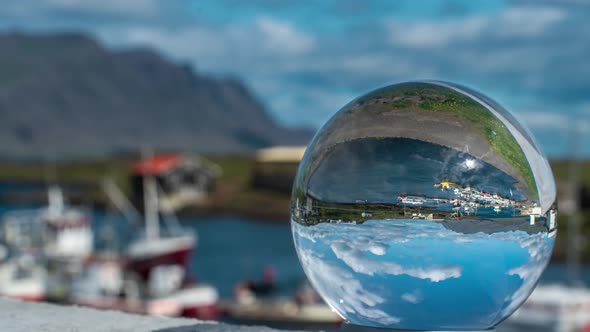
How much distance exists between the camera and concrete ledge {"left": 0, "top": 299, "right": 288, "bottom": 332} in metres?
3.50

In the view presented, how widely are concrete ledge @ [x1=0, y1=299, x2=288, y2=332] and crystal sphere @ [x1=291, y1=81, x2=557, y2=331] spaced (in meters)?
0.66

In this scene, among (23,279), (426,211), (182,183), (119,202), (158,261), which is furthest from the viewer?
(182,183)

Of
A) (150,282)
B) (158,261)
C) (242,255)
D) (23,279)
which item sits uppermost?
(158,261)

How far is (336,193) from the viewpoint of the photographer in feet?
9.90

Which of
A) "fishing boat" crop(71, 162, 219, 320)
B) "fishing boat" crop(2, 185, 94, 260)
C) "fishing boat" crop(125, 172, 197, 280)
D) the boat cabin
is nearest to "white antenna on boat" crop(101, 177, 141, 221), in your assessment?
the boat cabin

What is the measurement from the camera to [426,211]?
286cm

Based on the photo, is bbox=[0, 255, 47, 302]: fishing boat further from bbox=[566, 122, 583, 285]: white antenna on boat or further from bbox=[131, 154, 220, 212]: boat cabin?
bbox=[131, 154, 220, 212]: boat cabin

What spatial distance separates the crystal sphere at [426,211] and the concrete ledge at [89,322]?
66cm

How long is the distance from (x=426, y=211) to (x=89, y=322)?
1.64 meters

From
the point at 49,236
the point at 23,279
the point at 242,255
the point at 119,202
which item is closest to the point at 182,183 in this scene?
the point at 119,202

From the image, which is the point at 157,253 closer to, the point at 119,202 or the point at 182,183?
the point at 119,202

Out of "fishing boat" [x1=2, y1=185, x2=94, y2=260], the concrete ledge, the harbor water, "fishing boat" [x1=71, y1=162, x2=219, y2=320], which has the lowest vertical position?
the harbor water

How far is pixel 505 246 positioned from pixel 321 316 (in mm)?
30257

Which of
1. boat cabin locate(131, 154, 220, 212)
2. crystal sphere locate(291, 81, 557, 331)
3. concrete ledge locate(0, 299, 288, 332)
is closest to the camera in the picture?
crystal sphere locate(291, 81, 557, 331)
